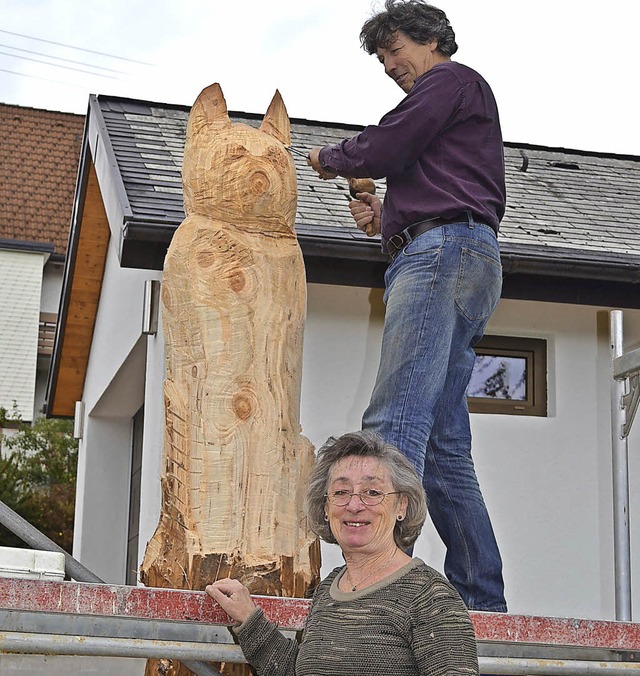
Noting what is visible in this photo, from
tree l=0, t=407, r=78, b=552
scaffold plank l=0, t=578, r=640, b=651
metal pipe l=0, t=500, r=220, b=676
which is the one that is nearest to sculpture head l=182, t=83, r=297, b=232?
scaffold plank l=0, t=578, r=640, b=651

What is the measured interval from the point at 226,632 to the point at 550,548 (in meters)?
4.86

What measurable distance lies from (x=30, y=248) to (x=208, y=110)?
67.9 feet

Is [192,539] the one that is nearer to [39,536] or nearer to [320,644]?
[320,644]

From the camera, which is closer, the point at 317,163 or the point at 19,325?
the point at 317,163

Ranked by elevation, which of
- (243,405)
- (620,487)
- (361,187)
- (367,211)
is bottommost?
(243,405)

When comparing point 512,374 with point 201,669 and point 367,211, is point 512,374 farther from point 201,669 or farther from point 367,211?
point 201,669

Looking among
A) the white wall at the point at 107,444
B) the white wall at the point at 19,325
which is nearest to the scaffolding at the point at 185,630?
the white wall at the point at 107,444

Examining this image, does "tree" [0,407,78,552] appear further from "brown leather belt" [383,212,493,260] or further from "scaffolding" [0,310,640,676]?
"scaffolding" [0,310,640,676]

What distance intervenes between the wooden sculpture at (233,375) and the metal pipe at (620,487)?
8.30 feet

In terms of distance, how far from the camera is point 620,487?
5.68 metres

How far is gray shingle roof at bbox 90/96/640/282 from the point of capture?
6.87 meters

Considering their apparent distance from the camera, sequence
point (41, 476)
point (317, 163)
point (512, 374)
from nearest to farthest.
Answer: point (317, 163) → point (512, 374) → point (41, 476)

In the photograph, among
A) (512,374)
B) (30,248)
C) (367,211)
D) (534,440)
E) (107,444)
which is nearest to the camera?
(367,211)

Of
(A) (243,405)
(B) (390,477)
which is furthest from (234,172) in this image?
(B) (390,477)
